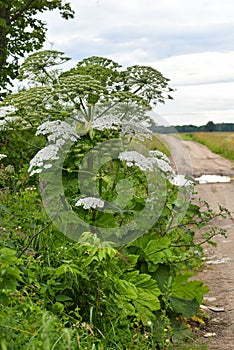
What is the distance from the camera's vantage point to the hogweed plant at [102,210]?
3.96 m

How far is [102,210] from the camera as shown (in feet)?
14.8

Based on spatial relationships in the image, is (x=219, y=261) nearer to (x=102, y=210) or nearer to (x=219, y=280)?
(x=219, y=280)

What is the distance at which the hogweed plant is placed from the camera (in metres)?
3.96

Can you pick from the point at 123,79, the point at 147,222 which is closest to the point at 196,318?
the point at 147,222

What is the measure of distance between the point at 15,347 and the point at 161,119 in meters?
2.79

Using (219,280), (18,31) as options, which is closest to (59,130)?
(219,280)

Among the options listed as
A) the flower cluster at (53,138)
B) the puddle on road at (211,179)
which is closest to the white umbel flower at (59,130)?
the flower cluster at (53,138)

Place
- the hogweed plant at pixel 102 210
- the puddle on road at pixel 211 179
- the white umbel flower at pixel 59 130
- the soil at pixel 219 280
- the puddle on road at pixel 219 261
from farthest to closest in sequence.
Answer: the puddle on road at pixel 211 179 → the puddle on road at pixel 219 261 → the soil at pixel 219 280 → the white umbel flower at pixel 59 130 → the hogweed plant at pixel 102 210

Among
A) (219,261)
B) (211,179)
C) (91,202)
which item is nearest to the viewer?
(91,202)

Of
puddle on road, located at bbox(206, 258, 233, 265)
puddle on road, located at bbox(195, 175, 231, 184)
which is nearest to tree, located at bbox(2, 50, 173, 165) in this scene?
puddle on road, located at bbox(206, 258, 233, 265)

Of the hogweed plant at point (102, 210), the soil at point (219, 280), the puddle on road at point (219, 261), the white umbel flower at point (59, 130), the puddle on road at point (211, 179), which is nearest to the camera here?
the hogweed plant at point (102, 210)

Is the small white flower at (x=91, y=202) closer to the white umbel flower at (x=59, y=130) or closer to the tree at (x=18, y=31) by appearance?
the white umbel flower at (x=59, y=130)

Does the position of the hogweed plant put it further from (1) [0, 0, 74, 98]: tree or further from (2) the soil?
(1) [0, 0, 74, 98]: tree

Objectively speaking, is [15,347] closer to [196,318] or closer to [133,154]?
[133,154]
